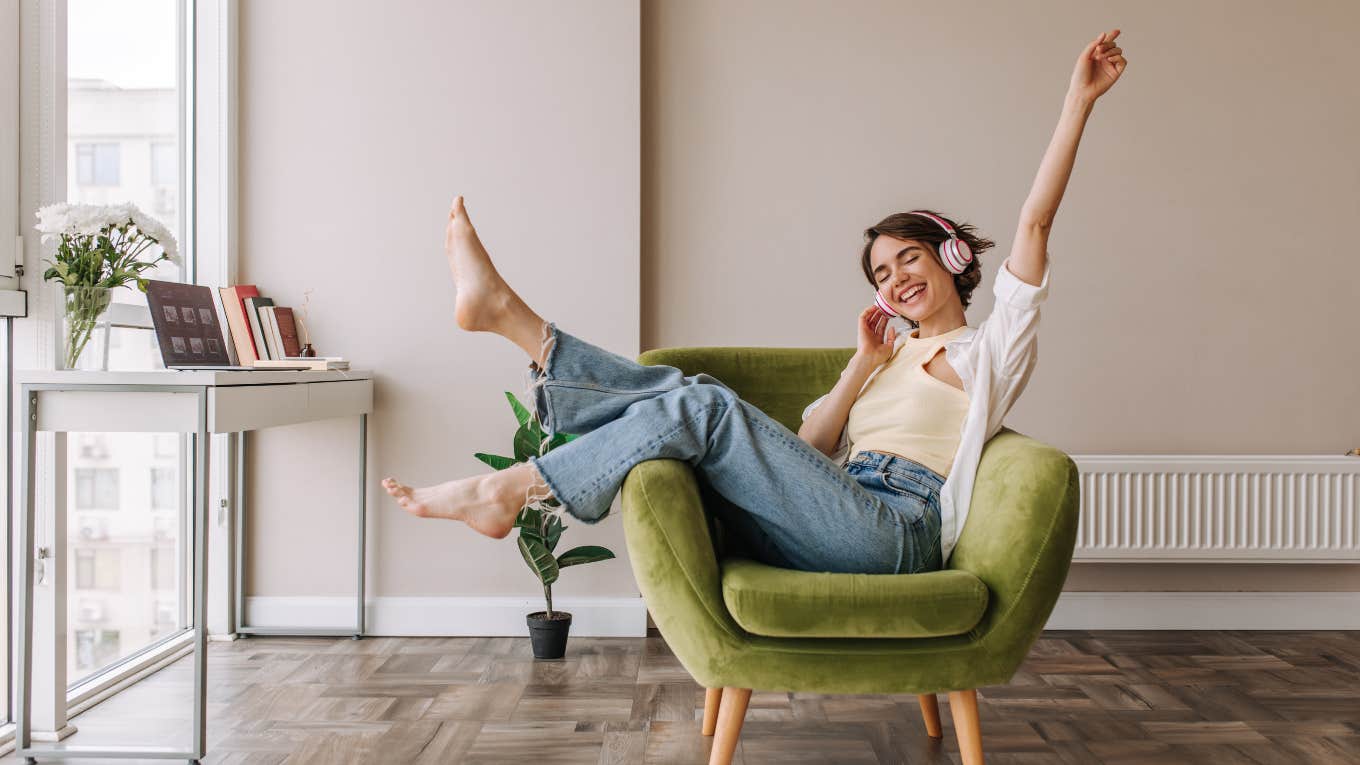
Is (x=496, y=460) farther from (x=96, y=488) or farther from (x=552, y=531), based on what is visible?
(x=96, y=488)

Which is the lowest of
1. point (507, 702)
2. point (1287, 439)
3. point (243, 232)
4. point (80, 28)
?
point (507, 702)

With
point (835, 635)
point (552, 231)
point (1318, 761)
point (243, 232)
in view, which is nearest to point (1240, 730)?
point (1318, 761)

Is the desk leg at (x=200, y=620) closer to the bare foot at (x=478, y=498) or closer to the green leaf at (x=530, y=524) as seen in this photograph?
the bare foot at (x=478, y=498)

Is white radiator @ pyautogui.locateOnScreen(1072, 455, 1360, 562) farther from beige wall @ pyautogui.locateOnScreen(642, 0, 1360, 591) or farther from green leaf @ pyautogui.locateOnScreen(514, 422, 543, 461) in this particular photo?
green leaf @ pyautogui.locateOnScreen(514, 422, 543, 461)

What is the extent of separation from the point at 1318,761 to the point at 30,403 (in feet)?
8.34

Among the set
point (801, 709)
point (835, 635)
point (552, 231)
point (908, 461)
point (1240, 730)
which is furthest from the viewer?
point (552, 231)

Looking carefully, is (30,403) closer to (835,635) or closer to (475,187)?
(475,187)

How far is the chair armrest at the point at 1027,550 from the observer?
1.53 metres

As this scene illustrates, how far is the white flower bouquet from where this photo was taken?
1894 mm

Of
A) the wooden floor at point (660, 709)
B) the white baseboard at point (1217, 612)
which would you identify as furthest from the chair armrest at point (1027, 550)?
the white baseboard at point (1217, 612)

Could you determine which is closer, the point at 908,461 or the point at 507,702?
the point at 908,461

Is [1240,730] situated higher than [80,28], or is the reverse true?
[80,28]

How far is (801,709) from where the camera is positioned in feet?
7.17

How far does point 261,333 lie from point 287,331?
111 millimetres
